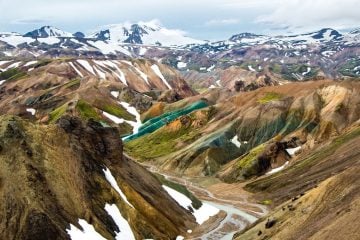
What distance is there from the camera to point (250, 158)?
180 metres

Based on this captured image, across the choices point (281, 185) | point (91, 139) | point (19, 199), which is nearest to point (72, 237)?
point (19, 199)

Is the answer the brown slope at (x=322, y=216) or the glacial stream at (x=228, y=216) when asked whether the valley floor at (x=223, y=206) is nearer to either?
the glacial stream at (x=228, y=216)

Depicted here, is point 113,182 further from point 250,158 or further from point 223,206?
point 250,158

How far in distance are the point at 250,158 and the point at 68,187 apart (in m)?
98.7

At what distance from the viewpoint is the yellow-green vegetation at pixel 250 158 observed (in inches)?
6993

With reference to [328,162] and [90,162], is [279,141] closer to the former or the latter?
[328,162]

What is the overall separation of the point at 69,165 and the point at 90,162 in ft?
26.3

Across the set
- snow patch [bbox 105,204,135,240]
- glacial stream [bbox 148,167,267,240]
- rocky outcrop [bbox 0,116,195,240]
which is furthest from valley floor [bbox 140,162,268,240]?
snow patch [bbox 105,204,135,240]

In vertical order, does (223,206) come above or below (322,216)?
below

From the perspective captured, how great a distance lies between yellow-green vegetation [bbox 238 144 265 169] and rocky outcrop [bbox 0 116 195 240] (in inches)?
2460

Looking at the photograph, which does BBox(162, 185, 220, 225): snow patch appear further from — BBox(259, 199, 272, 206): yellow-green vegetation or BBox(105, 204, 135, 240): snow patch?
BBox(105, 204, 135, 240): snow patch

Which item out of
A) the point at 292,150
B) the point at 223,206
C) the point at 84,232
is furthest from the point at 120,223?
the point at 292,150

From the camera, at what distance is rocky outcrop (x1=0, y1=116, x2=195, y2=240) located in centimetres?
7838

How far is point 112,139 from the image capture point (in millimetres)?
116750
